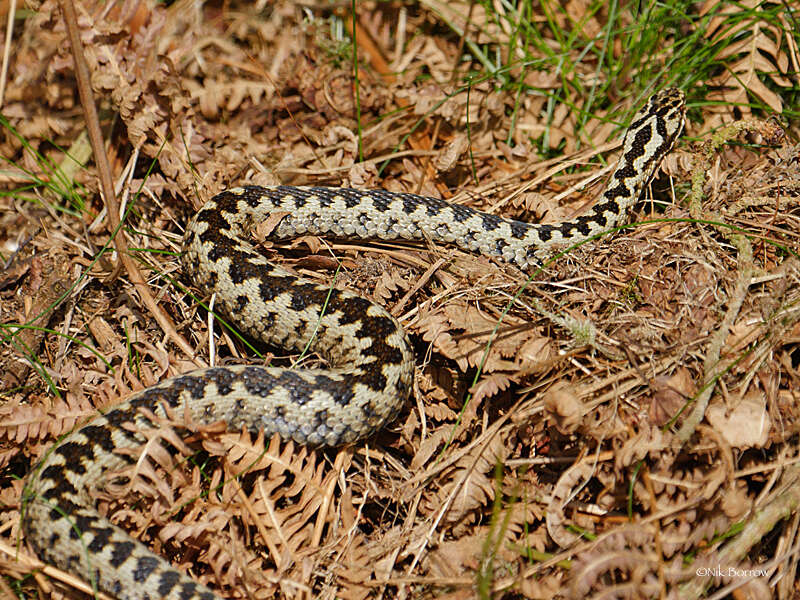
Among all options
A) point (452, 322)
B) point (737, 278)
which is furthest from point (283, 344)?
point (737, 278)

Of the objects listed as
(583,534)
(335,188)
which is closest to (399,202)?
(335,188)

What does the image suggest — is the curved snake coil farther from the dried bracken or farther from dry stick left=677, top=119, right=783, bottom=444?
dry stick left=677, top=119, right=783, bottom=444

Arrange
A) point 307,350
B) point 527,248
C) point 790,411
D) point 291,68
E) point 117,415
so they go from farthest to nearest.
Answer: point 291,68, point 527,248, point 307,350, point 117,415, point 790,411

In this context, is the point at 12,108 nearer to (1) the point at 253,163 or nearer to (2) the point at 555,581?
(1) the point at 253,163

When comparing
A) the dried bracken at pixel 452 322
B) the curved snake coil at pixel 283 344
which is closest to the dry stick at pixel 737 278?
the dried bracken at pixel 452 322

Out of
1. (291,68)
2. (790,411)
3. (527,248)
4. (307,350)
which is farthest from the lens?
(291,68)

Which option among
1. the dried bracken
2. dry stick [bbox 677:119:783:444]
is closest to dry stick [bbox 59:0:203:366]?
the dried bracken
